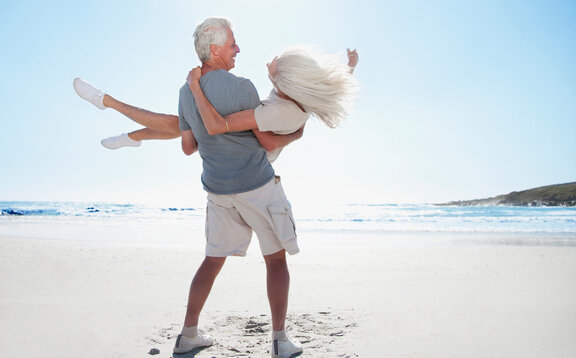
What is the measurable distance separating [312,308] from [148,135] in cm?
195

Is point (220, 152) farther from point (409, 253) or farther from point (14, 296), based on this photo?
point (409, 253)

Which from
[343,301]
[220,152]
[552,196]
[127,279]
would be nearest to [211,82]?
[220,152]

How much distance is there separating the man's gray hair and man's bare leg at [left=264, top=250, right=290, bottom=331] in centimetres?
115

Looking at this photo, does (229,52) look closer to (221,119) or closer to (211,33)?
(211,33)

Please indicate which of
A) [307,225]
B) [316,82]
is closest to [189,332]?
[316,82]

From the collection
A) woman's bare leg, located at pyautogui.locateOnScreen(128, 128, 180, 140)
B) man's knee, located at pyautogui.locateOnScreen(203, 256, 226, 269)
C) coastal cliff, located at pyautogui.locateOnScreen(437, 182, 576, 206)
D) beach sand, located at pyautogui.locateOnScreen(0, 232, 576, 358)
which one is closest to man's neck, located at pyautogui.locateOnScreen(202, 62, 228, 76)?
woman's bare leg, located at pyautogui.locateOnScreen(128, 128, 180, 140)

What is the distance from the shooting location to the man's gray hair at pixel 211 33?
2223mm

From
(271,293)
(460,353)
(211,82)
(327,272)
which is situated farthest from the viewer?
(327,272)

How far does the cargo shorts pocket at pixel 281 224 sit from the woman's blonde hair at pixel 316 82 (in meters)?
0.54

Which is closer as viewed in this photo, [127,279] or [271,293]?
[271,293]

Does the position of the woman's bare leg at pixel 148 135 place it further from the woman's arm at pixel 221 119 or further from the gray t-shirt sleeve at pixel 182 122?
the woman's arm at pixel 221 119

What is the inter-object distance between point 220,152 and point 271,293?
81 centimetres

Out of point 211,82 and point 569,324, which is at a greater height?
point 211,82

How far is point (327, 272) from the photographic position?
221 inches
